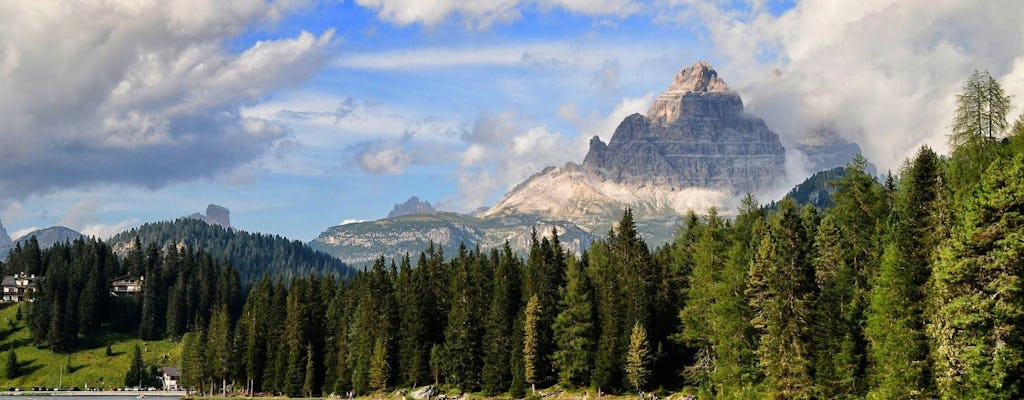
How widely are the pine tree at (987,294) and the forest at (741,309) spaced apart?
139 mm

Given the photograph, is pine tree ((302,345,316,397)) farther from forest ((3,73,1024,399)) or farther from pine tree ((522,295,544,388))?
pine tree ((522,295,544,388))

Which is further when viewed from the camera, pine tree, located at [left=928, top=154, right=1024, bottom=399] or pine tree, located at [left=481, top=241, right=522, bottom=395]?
pine tree, located at [left=481, top=241, right=522, bottom=395]

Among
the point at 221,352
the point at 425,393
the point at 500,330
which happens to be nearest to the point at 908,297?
the point at 500,330

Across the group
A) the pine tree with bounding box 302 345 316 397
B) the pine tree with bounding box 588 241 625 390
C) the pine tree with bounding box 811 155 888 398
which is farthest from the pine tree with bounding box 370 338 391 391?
the pine tree with bounding box 811 155 888 398

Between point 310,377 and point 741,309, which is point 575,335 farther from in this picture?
point 310,377

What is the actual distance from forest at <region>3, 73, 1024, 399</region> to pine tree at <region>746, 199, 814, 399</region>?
0.14 metres

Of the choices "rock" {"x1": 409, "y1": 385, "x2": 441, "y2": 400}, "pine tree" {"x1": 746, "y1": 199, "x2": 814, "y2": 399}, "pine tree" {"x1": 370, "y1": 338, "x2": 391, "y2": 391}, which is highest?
"pine tree" {"x1": 746, "y1": 199, "x2": 814, "y2": 399}

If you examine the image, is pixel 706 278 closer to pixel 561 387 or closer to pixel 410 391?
pixel 561 387

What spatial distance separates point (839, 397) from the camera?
8625cm

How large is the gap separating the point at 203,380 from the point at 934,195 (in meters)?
155

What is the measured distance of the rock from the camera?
145 metres

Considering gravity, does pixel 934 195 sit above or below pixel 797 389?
above

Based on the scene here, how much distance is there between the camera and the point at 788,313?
90.0 metres

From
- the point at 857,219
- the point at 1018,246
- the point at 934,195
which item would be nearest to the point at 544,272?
the point at 857,219
